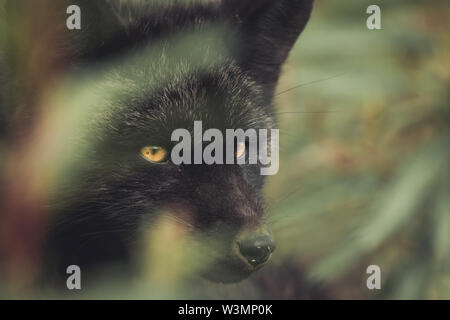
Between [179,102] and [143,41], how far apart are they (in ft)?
0.63

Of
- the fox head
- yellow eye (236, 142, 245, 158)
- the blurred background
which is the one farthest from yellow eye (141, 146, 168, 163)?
the blurred background

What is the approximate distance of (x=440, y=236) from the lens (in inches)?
113

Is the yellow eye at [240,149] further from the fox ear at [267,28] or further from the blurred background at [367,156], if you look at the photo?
the blurred background at [367,156]

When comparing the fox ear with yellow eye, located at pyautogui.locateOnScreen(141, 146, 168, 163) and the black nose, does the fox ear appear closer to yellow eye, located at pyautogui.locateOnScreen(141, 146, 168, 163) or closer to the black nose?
yellow eye, located at pyautogui.locateOnScreen(141, 146, 168, 163)

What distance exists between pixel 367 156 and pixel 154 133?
1.26 m

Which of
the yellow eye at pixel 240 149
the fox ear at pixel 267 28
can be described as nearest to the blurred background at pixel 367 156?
the fox ear at pixel 267 28

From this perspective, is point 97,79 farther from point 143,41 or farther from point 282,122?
point 282,122

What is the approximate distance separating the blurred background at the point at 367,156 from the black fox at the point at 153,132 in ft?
2.41

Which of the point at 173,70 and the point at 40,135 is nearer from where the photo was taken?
the point at 40,135

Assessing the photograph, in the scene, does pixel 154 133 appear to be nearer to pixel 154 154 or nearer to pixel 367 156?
pixel 154 154

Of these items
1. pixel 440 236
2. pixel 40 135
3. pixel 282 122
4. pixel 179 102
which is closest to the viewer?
pixel 40 135
